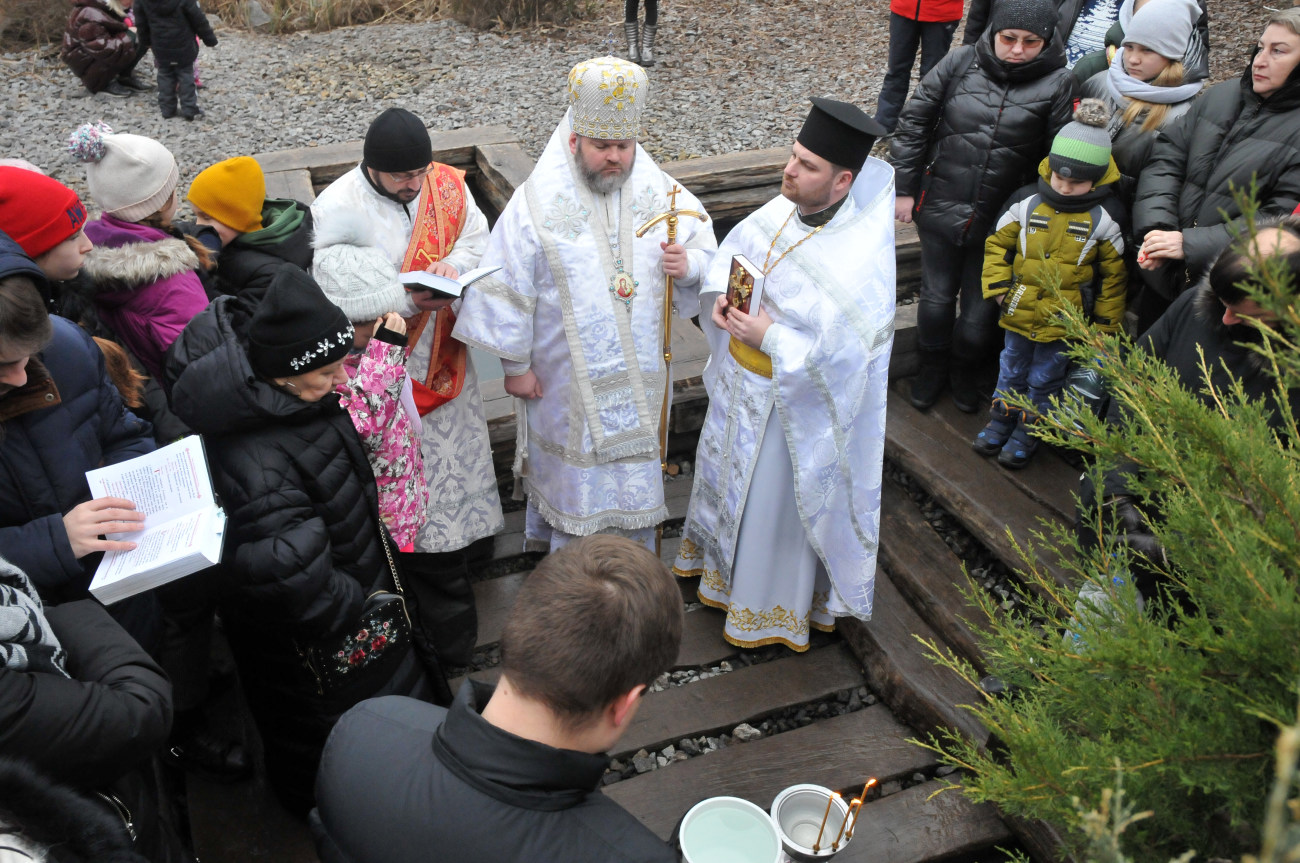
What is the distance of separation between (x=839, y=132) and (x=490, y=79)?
672cm

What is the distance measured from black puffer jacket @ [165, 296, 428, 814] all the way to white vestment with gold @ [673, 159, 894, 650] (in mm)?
1371

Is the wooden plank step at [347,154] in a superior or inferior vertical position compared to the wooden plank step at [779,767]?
superior

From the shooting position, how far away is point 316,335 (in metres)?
2.18

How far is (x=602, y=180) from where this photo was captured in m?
3.27

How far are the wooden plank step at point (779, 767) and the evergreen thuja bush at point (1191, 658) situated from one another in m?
1.77

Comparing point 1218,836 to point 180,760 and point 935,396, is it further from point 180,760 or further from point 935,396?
point 935,396

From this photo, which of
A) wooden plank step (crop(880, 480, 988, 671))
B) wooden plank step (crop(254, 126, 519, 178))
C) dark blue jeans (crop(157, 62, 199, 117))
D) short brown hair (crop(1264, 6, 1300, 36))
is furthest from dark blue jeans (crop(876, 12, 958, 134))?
dark blue jeans (crop(157, 62, 199, 117))

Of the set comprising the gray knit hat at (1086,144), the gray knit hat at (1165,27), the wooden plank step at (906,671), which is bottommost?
the wooden plank step at (906,671)

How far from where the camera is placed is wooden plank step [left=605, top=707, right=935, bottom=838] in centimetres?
306

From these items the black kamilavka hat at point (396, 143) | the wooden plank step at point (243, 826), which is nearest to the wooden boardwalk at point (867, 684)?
the wooden plank step at point (243, 826)

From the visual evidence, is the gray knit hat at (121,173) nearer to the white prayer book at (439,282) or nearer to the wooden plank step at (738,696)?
the white prayer book at (439,282)

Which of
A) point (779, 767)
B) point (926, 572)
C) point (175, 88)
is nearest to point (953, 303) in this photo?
point (926, 572)

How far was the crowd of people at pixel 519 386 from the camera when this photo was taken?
1.50m

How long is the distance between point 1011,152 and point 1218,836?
3185mm
